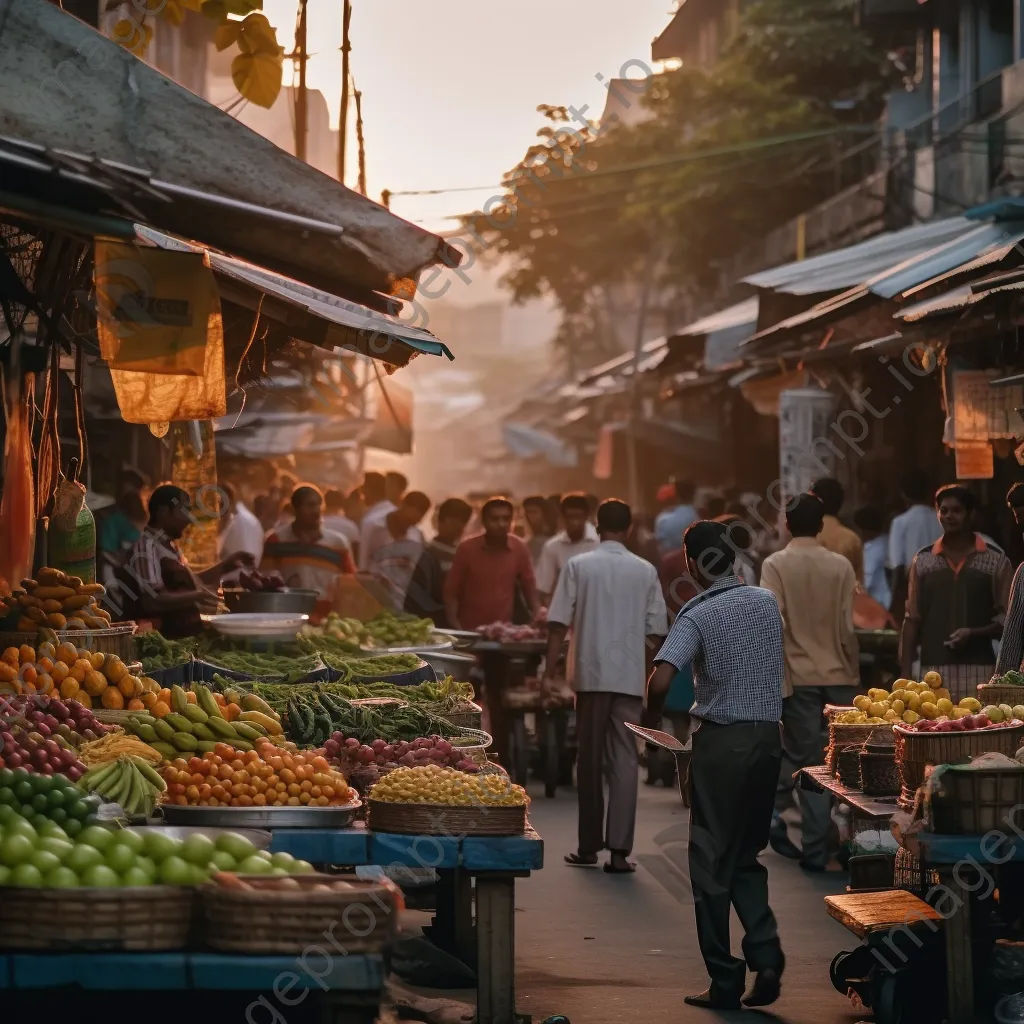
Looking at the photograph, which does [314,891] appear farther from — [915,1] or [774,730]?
[915,1]

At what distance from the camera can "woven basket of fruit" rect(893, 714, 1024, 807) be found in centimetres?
689

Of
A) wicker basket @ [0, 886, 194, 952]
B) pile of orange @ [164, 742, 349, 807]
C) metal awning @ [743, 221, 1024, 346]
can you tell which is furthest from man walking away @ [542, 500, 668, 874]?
wicker basket @ [0, 886, 194, 952]

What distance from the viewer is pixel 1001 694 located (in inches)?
315

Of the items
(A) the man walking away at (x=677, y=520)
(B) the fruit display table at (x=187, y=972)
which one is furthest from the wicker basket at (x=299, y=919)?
(A) the man walking away at (x=677, y=520)

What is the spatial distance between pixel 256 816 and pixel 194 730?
1.14 metres

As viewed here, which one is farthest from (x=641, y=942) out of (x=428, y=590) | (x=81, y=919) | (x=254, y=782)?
(x=428, y=590)

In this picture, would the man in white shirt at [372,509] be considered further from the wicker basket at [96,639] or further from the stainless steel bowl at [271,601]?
the wicker basket at [96,639]

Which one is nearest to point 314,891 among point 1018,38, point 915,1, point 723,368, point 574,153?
point 723,368

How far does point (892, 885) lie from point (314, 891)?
4047 millimetres

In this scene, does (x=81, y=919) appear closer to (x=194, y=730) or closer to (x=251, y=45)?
(x=194, y=730)

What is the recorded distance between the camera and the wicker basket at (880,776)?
751cm

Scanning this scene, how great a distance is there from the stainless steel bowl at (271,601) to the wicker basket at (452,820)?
581cm

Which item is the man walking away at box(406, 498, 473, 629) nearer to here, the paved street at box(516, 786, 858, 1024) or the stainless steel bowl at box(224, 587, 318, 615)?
the stainless steel bowl at box(224, 587, 318, 615)

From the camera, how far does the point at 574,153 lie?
3725cm
